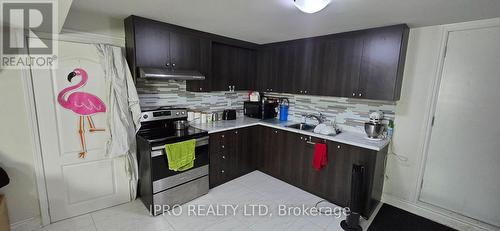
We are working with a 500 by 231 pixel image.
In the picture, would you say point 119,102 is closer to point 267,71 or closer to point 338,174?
point 267,71

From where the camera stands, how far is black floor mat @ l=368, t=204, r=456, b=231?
225 centimetres

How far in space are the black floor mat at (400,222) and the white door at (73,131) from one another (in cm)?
300

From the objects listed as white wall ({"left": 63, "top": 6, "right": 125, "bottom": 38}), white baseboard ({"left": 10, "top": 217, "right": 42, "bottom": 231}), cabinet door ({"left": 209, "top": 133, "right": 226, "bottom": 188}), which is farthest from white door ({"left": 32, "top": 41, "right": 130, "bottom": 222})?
cabinet door ({"left": 209, "top": 133, "right": 226, "bottom": 188})

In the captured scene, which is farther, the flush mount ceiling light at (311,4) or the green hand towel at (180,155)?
the green hand towel at (180,155)

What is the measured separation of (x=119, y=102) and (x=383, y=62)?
2894mm

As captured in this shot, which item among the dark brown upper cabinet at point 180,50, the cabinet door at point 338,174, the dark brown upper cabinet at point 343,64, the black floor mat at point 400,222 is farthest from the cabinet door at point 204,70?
the black floor mat at point 400,222

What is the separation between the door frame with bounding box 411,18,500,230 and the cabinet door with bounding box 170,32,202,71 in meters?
2.76

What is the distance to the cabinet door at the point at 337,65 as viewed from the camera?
2578 millimetres

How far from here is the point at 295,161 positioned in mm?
3020

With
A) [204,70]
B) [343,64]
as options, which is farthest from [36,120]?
[343,64]

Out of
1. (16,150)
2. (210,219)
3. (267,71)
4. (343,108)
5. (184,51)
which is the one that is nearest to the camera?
(16,150)

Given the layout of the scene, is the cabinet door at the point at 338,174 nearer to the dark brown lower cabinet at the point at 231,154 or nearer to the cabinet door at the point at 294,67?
the cabinet door at the point at 294,67

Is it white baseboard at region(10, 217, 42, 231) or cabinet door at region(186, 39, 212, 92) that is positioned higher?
cabinet door at region(186, 39, 212, 92)

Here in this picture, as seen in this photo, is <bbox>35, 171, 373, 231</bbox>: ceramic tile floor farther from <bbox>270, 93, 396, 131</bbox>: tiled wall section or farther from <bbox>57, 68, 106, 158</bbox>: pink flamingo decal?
<bbox>270, 93, 396, 131</bbox>: tiled wall section
